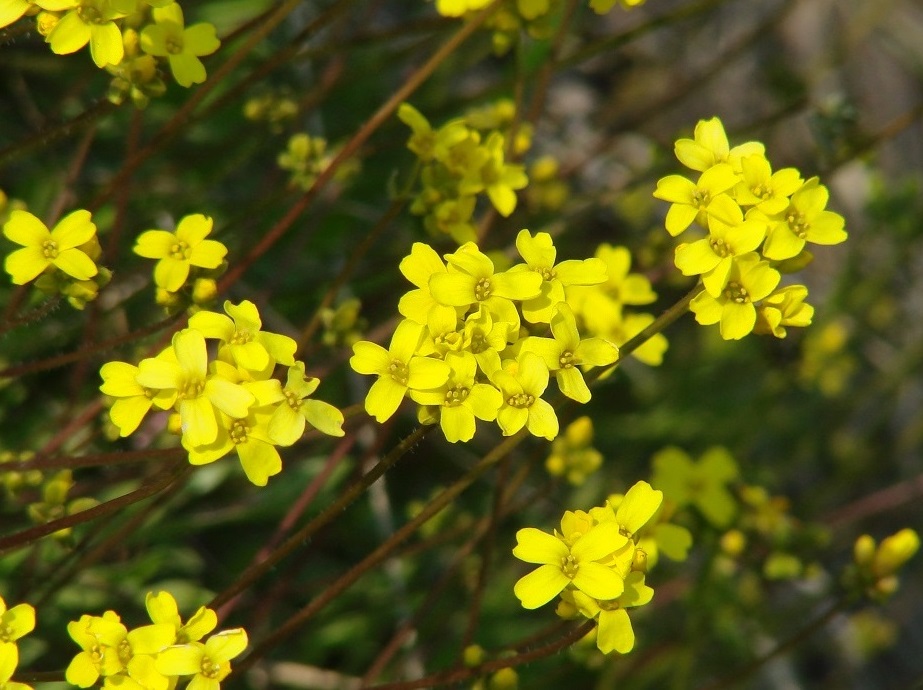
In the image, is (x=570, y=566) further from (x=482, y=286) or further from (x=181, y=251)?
(x=181, y=251)

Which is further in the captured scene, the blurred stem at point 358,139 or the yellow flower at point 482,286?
the blurred stem at point 358,139

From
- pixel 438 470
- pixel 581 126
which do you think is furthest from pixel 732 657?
pixel 581 126

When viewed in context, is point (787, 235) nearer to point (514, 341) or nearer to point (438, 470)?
point (514, 341)

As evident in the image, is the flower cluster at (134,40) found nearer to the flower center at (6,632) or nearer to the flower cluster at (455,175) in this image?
the flower cluster at (455,175)

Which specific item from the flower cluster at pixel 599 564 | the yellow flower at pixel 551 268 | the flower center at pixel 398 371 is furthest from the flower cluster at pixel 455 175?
the flower cluster at pixel 599 564

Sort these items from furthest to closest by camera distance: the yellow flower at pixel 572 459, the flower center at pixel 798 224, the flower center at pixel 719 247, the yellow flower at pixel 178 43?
the yellow flower at pixel 572 459
the yellow flower at pixel 178 43
the flower center at pixel 798 224
the flower center at pixel 719 247

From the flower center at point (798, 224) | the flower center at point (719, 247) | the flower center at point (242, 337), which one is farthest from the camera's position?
the flower center at point (798, 224)

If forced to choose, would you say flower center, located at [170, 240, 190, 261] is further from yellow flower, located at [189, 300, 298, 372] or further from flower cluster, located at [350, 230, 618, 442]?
flower cluster, located at [350, 230, 618, 442]
